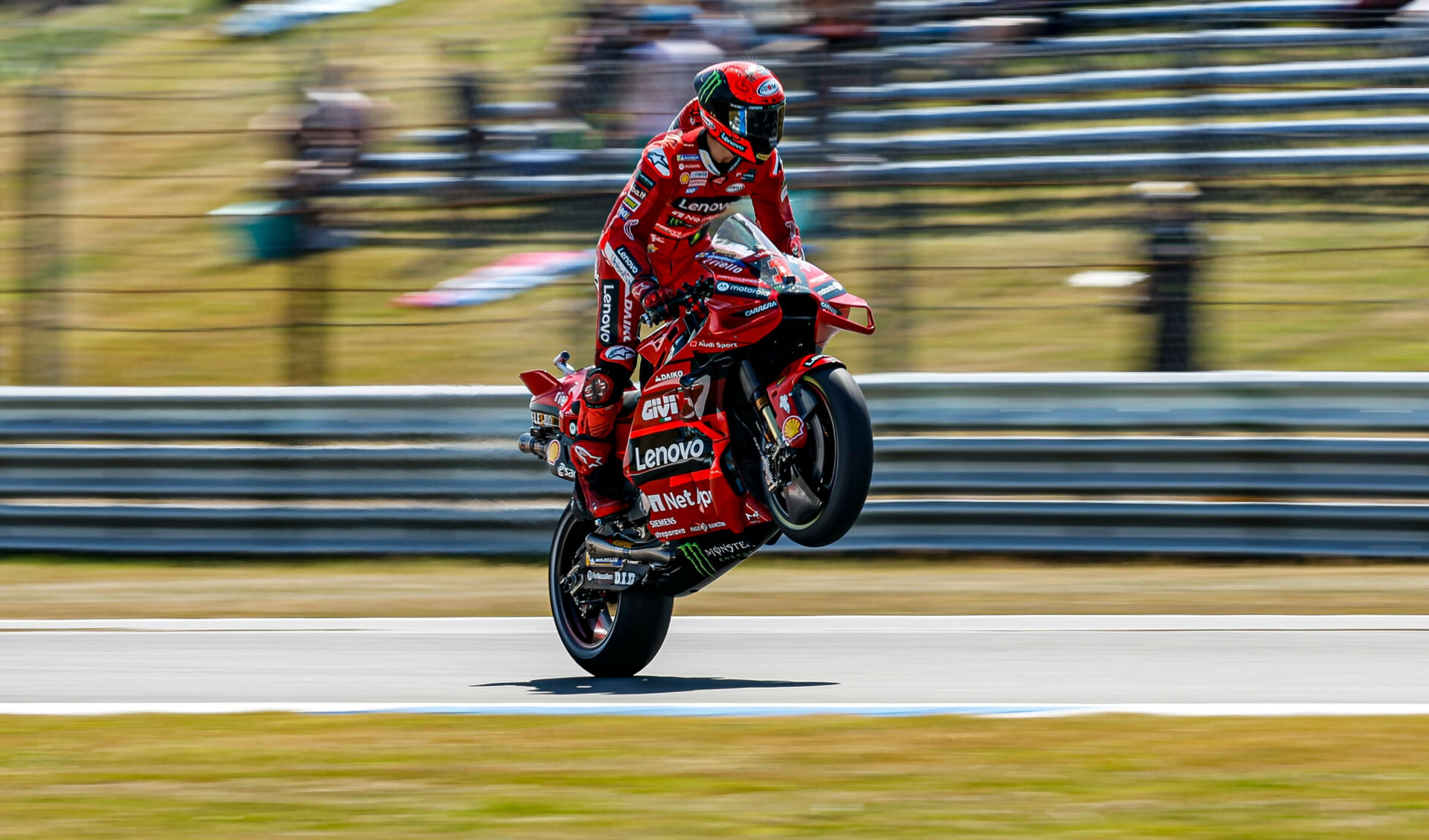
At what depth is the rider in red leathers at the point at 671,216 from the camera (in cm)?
646

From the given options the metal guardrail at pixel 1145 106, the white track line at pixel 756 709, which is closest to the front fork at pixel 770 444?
the white track line at pixel 756 709

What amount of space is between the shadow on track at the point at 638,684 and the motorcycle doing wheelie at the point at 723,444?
0.09 meters

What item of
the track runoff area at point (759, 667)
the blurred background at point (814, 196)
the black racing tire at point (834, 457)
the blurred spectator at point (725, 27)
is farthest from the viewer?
the blurred spectator at point (725, 27)

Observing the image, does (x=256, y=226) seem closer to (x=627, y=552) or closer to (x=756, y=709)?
(x=627, y=552)

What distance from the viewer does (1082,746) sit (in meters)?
5.34

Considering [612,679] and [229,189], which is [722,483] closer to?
[612,679]

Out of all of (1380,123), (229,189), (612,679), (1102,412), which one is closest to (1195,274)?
(1102,412)

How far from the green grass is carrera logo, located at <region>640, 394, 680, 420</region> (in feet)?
3.89

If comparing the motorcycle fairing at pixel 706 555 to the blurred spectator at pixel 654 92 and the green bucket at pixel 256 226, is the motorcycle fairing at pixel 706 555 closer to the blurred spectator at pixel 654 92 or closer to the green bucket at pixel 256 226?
the blurred spectator at pixel 654 92

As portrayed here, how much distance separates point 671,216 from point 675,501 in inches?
41.0

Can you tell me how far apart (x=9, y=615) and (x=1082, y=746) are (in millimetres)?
5881

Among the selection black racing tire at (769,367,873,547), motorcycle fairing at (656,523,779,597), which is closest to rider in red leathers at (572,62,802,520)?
motorcycle fairing at (656,523,779,597)

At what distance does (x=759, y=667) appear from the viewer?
7137 mm

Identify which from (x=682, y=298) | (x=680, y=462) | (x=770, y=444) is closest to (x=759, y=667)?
(x=680, y=462)
